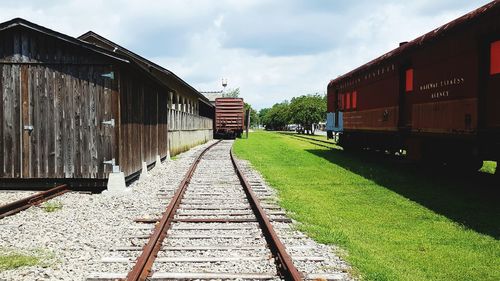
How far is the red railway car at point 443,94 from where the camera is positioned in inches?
357

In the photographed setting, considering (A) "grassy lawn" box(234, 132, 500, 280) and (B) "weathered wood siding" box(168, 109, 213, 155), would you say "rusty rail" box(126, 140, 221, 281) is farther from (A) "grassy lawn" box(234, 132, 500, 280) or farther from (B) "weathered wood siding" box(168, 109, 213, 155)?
(B) "weathered wood siding" box(168, 109, 213, 155)

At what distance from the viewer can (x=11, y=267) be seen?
4742 millimetres

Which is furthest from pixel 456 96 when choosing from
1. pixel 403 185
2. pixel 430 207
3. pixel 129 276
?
pixel 129 276

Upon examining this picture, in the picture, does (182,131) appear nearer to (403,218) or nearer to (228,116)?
(228,116)

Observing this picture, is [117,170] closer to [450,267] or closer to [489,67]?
[450,267]

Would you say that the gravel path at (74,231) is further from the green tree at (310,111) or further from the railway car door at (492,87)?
the green tree at (310,111)

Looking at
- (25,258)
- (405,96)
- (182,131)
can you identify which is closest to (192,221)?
(25,258)

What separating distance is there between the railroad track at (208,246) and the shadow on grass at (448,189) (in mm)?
3181

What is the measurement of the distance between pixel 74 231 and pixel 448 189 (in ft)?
26.8

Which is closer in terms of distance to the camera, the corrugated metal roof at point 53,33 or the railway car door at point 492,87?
the railway car door at point 492,87

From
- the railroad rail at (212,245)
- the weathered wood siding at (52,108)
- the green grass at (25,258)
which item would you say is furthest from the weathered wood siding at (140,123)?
the green grass at (25,258)

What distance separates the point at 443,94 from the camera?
10.9 metres

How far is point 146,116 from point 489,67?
31.9ft

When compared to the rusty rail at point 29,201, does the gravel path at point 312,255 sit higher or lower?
lower
